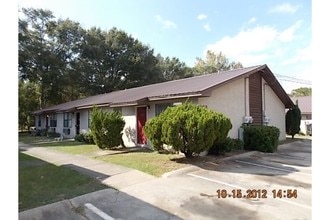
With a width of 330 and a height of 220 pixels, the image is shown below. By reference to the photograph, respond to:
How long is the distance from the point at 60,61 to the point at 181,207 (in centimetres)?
3345

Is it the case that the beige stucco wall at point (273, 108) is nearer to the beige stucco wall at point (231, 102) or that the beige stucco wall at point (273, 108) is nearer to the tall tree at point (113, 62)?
the beige stucco wall at point (231, 102)

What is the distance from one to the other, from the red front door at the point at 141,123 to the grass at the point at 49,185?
515 cm

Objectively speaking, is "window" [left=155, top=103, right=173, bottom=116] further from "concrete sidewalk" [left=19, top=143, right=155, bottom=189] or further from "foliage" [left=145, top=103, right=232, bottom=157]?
"concrete sidewalk" [left=19, top=143, right=155, bottom=189]

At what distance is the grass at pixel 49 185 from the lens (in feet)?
19.4

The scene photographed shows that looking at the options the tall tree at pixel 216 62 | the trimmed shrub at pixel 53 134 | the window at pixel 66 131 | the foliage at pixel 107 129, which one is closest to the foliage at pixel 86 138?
the foliage at pixel 107 129

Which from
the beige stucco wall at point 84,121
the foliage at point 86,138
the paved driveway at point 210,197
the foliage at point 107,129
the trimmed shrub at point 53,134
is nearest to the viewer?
the paved driveway at point 210,197

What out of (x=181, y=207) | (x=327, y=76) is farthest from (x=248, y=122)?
(x=327, y=76)

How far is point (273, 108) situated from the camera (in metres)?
16.5

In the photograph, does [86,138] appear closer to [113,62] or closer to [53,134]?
[53,134]

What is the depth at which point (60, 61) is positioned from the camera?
34.8 m

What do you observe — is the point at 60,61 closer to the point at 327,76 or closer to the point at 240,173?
Result: the point at 240,173

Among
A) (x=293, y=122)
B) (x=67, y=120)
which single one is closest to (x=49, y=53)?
(x=67, y=120)

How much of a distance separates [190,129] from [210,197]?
10.8 ft

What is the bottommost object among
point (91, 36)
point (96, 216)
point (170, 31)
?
point (96, 216)
